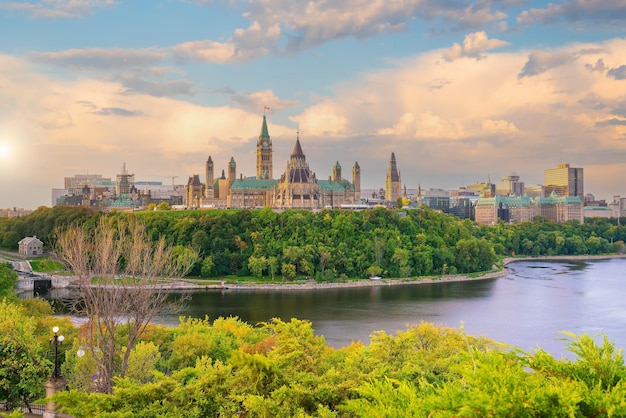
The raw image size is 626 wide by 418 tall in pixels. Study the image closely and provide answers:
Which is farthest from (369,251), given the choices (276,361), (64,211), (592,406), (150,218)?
(592,406)

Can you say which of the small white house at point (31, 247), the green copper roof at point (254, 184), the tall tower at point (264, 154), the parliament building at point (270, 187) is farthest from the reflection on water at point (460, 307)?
the tall tower at point (264, 154)

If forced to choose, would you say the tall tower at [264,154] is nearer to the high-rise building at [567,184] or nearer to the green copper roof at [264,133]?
the green copper roof at [264,133]

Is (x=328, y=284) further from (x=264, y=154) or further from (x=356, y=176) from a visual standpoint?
(x=356, y=176)

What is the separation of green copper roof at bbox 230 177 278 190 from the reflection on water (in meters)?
49.1

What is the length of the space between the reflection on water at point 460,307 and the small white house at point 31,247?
2654 cm

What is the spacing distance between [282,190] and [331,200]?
1470 cm

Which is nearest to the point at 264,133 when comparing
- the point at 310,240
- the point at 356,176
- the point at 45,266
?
the point at 356,176

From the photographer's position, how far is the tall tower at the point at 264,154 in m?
107

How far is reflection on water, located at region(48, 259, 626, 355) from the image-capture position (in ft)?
109

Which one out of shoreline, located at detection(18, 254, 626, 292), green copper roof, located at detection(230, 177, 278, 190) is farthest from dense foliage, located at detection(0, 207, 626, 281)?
green copper roof, located at detection(230, 177, 278, 190)

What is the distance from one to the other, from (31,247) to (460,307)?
157ft

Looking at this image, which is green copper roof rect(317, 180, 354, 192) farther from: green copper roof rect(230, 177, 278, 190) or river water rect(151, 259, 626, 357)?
river water rect(151, 259, 626, 357)

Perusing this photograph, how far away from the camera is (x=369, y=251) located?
208 feet

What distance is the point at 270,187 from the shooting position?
10062 centimetres
